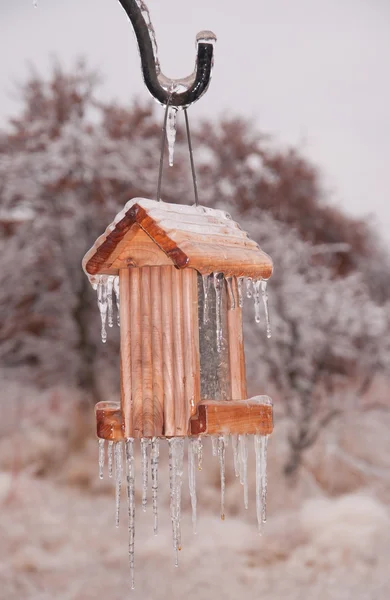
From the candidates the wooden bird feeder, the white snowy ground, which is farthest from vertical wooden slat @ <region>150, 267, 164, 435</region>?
the white snowy ground

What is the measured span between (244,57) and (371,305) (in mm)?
2090

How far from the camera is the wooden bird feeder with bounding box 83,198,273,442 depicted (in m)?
1.25

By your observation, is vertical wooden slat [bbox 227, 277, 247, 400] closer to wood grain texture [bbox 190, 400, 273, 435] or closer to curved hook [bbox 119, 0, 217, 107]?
wood grain texture [bbox 190, 400, 273, 435]

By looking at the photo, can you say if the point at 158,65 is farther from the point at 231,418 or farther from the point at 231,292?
the point at 231,418

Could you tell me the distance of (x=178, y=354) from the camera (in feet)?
4.21

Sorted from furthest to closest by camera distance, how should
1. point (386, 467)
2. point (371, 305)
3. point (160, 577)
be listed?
point (371, 305)
point (386, 467)
point (160, 577)

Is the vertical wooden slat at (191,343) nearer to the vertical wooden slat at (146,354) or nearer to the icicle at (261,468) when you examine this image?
the vertical wooden slat at (146,354)

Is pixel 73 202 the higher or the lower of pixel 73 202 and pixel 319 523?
the higher

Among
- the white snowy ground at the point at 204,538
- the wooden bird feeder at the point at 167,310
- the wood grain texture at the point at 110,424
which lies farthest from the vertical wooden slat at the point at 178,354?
the white snowy ground at the point at 204,538

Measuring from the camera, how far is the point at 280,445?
4926 mm

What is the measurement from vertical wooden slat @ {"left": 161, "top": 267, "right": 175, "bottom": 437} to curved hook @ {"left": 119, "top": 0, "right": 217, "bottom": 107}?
32cm

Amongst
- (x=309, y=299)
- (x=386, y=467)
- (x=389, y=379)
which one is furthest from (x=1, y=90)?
(x=386, y=467)

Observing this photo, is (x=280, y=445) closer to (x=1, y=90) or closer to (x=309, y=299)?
(x=309, y=299)

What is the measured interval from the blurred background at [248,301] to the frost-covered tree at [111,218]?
0.01 metres
